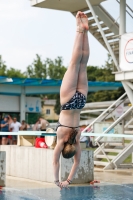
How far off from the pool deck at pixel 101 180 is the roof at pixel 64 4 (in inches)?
265

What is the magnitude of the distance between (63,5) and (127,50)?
4.14 metres

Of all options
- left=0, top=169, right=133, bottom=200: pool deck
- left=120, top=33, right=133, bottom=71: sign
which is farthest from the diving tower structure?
left=0, top=169, right=133, bottom=200: pool deck

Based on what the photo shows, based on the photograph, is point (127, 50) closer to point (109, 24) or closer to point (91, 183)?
point (109, 24)

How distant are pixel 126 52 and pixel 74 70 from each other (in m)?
10.9

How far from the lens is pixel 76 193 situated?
1259 cm

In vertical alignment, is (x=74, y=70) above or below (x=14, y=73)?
below

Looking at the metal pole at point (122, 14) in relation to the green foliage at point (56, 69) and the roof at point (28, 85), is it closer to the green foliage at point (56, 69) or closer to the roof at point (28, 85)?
the roof at point (28, 85)

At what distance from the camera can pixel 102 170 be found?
18.9 meters

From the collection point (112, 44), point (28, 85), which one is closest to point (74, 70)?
point (112, 44)

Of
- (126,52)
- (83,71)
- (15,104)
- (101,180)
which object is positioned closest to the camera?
(83,71)

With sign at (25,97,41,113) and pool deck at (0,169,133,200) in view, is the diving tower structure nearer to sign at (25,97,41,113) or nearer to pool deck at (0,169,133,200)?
pool deck at (0,169,133,200)

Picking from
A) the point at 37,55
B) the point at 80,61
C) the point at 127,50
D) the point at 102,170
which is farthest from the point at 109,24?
the point at 37,55

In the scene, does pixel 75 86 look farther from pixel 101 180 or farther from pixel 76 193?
pixel 101 180

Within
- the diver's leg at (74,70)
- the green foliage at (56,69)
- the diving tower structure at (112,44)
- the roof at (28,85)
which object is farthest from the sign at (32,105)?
the green foliage at (56,69)
